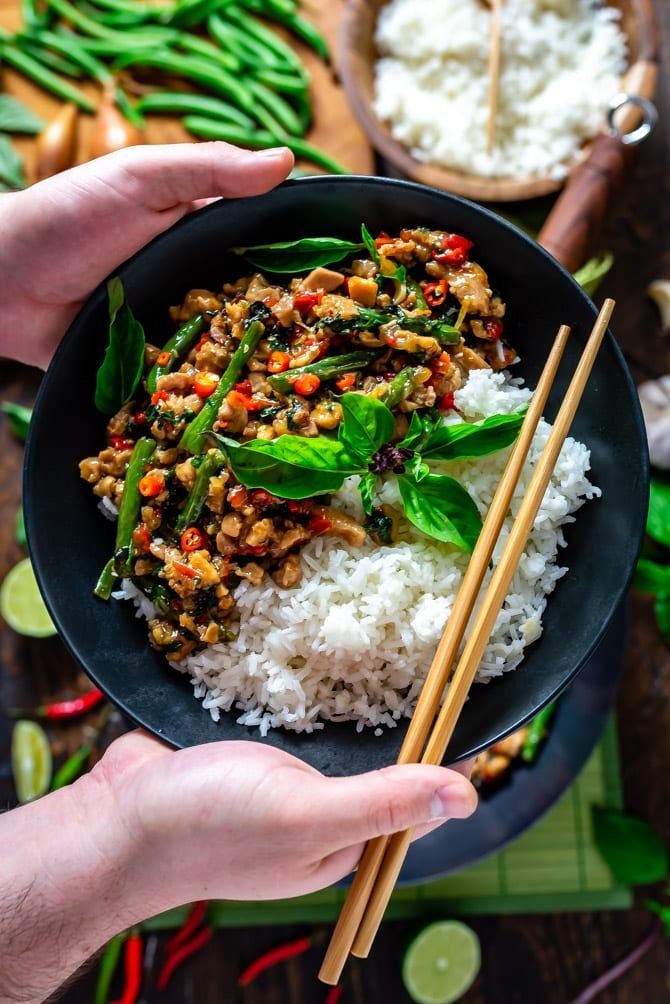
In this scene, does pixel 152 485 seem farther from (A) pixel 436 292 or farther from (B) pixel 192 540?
(A) pixel 436 292

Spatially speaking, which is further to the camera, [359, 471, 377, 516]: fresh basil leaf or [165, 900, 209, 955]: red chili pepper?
[165, 900, 209, 955]: red chili pepper

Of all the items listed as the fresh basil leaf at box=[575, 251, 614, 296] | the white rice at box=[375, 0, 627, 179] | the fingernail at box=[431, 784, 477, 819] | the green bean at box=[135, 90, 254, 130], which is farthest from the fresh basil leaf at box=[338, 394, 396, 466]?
the green bean at box=[135, 90, 254, 130]

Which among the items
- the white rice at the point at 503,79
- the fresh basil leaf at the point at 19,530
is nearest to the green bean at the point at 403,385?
the white rice at the point at 503,79

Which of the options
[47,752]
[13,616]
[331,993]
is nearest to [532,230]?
[13,616]

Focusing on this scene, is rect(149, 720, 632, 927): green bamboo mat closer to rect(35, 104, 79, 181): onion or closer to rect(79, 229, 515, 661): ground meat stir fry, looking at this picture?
rect(79, 229, 515, 661): ground meat stir fry

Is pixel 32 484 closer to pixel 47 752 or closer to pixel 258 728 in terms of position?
pixel 258 728

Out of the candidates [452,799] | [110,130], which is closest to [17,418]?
[110,130]

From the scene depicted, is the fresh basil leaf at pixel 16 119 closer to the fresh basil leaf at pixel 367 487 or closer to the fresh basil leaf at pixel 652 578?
the fresh basil leaf at pixel 367 487
